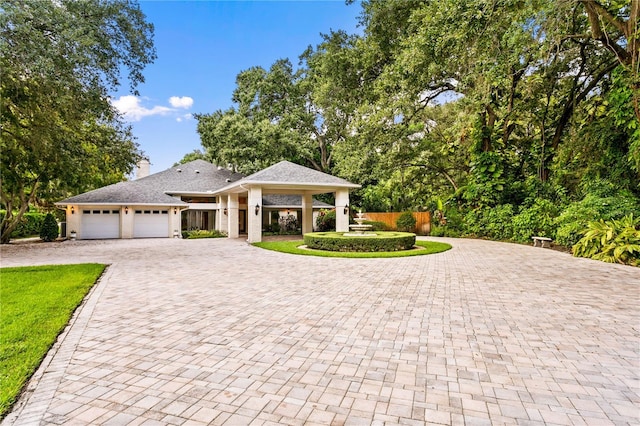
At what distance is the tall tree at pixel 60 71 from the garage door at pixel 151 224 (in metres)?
5.75

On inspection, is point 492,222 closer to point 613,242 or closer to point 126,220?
point 613,242

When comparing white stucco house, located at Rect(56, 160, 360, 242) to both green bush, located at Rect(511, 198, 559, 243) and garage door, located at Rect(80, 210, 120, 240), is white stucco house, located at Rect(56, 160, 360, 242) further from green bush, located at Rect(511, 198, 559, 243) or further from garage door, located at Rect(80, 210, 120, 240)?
green bush, located at Rect(511, 198, 559, 243)

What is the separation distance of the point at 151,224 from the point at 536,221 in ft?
74.0

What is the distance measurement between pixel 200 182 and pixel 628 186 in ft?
79.9

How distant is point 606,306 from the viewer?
5.71 metres

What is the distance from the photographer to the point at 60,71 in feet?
35.3

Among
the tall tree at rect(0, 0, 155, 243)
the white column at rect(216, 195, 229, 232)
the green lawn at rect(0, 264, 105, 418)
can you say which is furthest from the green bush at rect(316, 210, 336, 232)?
the green lawn at rect(0, 264, 105, 418)

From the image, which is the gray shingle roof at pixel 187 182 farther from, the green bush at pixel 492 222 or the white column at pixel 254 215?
the green bush at pixel 492 222

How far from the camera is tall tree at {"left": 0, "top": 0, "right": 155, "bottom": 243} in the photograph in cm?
1024

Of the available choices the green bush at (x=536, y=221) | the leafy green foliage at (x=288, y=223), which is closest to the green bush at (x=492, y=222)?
the green bush at (x=536, y=221)

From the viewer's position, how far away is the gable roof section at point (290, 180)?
16923mm

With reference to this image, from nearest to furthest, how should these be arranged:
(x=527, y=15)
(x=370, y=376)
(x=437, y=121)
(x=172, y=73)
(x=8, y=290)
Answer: (x=370, y=376) → (x=8, y=290) → (x=527, y=15) → (x=172, y=73) → (x=437, y=121)

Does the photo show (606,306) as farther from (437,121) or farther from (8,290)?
Result: (437,121)

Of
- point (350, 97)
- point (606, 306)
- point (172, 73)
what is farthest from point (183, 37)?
point (606, 306)
